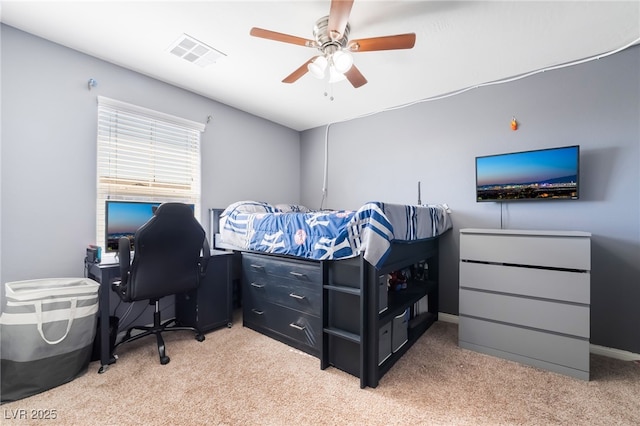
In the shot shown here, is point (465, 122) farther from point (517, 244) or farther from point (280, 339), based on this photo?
point (280, 339)

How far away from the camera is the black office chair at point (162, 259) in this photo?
6.15 ft

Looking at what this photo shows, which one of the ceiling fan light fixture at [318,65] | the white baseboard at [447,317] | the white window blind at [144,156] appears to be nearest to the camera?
the ceiling fan light fixture at [318,65]

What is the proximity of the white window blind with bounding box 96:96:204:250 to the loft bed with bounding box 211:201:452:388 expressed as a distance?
755mm

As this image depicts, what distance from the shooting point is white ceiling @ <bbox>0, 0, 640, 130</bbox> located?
1.68 metres

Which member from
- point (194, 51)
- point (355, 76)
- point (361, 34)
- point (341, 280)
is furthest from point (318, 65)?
point (341, 280)

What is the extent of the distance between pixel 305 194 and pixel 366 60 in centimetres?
226

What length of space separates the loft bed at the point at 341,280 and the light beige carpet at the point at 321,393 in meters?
0.17

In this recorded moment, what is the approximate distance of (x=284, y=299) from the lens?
223cm

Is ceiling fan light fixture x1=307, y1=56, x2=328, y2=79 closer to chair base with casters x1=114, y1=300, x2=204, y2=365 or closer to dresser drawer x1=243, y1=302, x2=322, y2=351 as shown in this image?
dresser drawer x1=243, y1=302, x2=322, y2=351

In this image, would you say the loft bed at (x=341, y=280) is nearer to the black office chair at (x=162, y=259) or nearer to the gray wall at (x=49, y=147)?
the black office chair at (x=162, y=259)

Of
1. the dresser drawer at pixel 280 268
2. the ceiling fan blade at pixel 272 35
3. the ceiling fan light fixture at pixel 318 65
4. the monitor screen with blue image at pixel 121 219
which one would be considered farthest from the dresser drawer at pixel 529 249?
the monitor screen with blue image at pixel 121 219

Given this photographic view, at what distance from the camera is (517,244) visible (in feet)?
6.66

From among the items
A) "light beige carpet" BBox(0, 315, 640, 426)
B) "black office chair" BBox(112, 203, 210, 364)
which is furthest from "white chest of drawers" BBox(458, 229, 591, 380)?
"black office chair" BBox(112, 203, 210, 364)

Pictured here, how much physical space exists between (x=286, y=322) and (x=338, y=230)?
98cm
